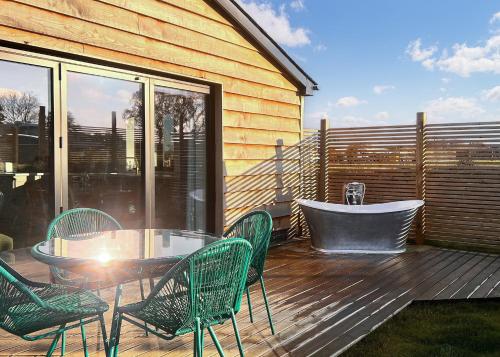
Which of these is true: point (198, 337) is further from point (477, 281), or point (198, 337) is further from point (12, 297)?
point (477, 281)

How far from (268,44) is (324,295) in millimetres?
3515

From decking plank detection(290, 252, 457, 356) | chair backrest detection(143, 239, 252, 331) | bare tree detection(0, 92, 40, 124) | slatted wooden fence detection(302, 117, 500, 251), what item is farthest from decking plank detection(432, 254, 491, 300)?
bare tree detection(0, 92, 40, 124)

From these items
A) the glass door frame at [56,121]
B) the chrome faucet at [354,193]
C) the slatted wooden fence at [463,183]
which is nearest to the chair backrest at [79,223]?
the glass door frame at [56,121]

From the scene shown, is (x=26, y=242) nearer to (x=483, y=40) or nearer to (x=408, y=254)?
(x=408, y=254)

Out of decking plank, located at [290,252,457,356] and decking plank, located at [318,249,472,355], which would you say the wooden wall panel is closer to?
decking plank, located at [290,252,457,356]

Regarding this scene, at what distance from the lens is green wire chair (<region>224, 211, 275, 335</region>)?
3127 millimetres

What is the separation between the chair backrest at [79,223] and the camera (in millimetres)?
3359

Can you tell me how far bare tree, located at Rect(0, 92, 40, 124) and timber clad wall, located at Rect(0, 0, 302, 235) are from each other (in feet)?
1.40

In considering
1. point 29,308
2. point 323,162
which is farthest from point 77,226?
point 323,162

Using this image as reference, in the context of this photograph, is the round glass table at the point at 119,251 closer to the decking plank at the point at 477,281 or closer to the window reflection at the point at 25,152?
the window reflection at the point at 25,152

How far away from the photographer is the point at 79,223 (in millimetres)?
3543

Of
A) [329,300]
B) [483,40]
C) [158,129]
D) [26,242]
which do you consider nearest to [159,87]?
[158,129]

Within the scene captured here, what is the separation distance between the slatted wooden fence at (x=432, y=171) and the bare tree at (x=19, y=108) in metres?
4.71

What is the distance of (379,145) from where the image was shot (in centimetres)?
748
